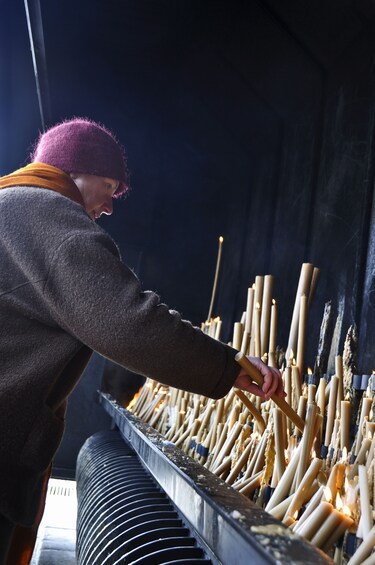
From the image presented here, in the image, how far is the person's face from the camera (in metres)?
2.06

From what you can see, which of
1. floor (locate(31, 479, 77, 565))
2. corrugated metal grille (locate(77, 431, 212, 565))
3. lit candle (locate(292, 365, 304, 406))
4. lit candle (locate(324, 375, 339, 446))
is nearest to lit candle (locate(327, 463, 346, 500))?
corrugated metal grille (locate(77, 431, 212, 565))

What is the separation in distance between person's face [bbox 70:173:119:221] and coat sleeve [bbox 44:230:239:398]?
1.45 ft

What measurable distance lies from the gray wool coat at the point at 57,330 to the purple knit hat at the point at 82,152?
30 cm

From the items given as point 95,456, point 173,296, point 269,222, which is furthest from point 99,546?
point 173,296

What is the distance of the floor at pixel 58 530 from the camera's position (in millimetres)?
4246

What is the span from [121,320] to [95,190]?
2.07 feet

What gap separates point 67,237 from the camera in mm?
1639

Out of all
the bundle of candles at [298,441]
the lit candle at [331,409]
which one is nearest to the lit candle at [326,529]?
the bundle of candles at [298,441]

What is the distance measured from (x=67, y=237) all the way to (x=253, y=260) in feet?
12.1

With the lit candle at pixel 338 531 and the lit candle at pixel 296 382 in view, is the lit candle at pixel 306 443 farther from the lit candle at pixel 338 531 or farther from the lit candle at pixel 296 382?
the lit candle at pixel 296 382

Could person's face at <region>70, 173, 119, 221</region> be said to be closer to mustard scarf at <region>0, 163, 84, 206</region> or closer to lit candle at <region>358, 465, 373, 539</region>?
mustard scarf at <region>0, 163, 84, 206</region>

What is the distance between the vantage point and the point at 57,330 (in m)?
1.71

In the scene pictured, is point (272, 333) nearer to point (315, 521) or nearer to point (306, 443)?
point (306, 443)

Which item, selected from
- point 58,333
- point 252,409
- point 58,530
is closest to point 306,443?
point 252,409
